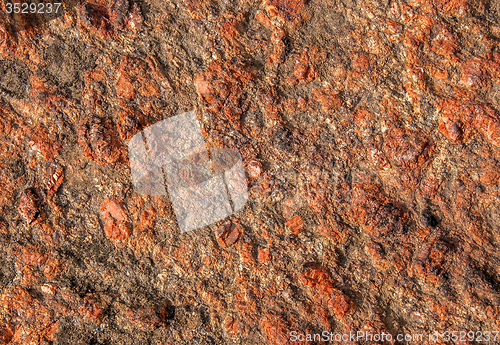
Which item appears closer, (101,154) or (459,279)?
(459,279)

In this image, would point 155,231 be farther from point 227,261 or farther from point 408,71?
point 408,71

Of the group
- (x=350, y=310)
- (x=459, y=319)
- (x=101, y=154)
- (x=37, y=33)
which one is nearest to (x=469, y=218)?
(x=459, y=319)

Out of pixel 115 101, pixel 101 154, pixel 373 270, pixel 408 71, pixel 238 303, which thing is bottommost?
pixel 238 303

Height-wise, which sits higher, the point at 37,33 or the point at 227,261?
the point at 37,33

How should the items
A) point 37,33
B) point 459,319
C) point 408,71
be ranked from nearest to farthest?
point 459,319 → point 408,71 → point 37,33

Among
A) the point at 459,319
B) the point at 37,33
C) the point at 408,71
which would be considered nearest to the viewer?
the point at 459,319

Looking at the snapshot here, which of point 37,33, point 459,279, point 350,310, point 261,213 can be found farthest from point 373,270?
point 37,33
